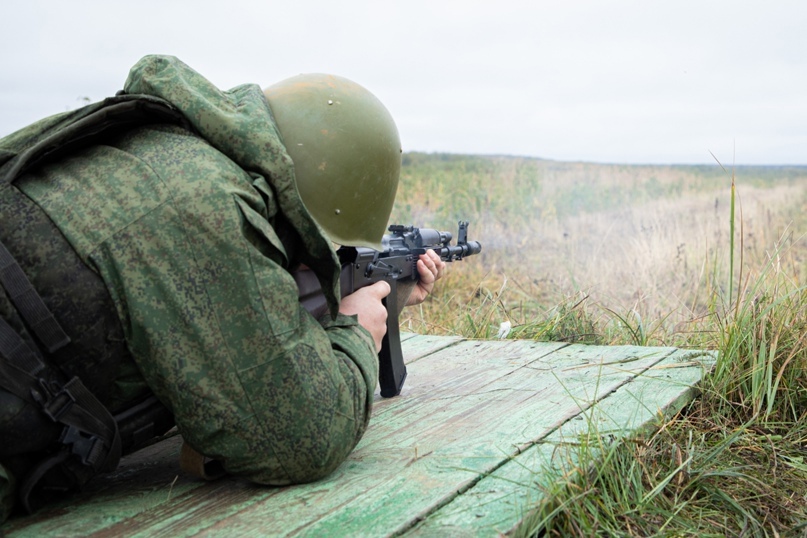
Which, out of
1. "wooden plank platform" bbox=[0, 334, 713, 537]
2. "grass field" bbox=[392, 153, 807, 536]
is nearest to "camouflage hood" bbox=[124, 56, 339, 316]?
"wooden plank platform" bbox=[0, 334, 713, 537]

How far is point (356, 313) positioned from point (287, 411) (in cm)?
68

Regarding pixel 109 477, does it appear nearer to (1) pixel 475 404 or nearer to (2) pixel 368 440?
(2) pixel 368 440

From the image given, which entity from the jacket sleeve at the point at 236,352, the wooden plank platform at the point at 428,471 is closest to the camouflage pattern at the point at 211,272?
the jacket sleeve at the point at 236,352

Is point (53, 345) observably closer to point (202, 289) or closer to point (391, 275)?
point (202, 289)

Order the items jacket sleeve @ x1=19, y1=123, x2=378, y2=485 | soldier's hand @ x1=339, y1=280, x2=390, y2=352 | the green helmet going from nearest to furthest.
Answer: jacket sleeve @ x1=19, y1=123, x2=378, y2=485 → the green helmet → soldier's hand @ x1=339, y1=280, x2=390, y2=352

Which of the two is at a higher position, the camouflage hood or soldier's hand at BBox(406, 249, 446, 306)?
the camouflage hood

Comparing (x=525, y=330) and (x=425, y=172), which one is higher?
(x=425, y=172)

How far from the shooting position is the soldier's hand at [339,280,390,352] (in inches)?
108

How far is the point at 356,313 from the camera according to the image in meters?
2.72

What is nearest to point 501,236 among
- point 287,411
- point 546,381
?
point 546,381

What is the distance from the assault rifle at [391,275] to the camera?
2611 millimetres

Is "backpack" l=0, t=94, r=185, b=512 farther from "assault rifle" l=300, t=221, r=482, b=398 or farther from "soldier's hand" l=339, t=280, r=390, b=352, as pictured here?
"soldier's hand" l=339, t=280, r=390, b=352

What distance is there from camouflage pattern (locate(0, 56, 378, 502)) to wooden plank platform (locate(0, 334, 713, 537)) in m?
0.15

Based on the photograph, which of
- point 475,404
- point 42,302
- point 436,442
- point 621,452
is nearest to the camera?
point 42,302
